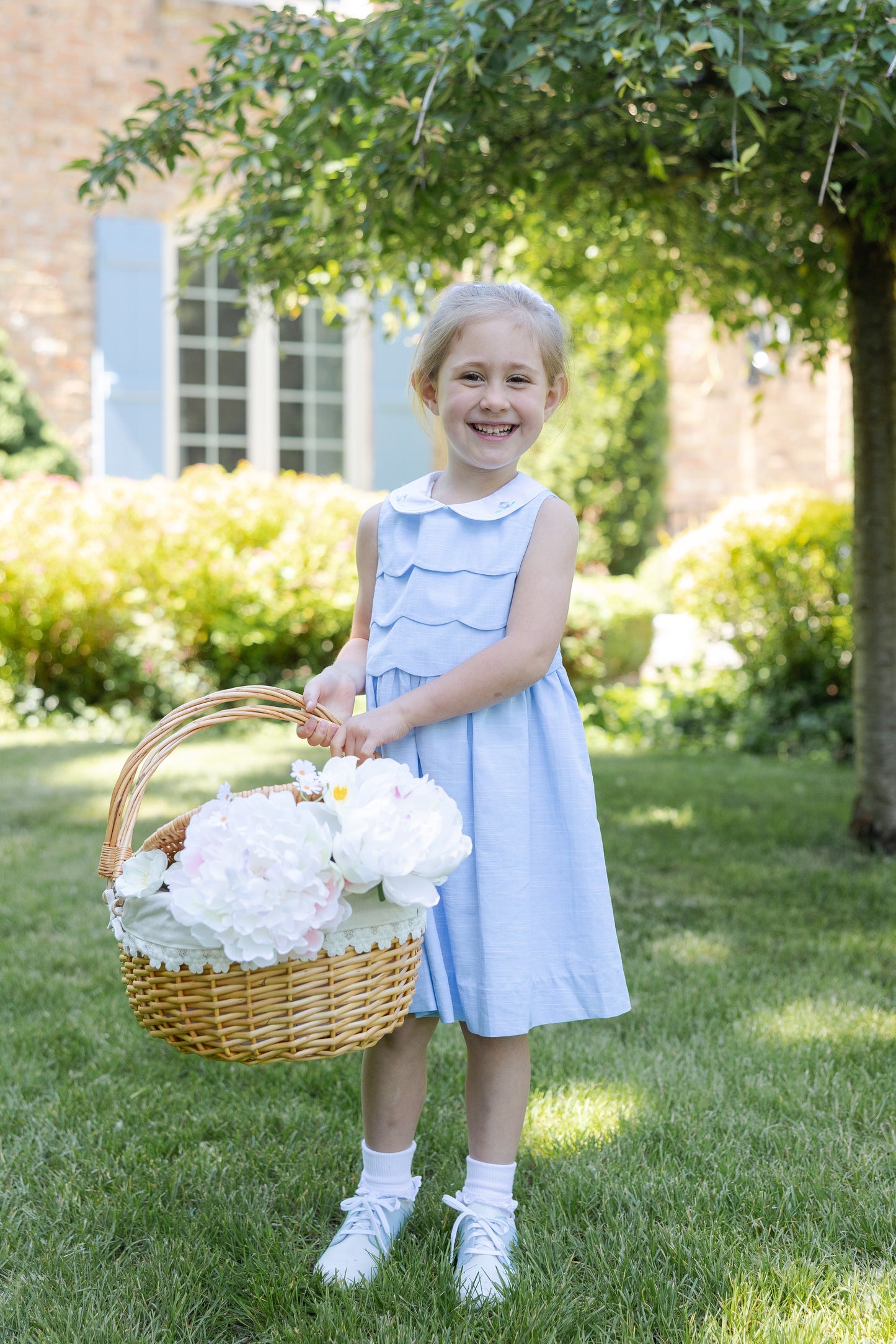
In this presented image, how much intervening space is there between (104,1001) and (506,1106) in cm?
124

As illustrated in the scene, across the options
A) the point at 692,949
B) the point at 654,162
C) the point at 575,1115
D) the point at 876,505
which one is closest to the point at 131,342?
the point at 876,505

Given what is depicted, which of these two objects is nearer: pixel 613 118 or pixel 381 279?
pixel 613 118

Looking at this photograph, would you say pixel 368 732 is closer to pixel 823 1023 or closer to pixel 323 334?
pixel 823 1023

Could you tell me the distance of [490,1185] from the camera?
1.57m

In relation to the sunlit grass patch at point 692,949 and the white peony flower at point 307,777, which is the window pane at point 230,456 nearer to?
the sunlit grass patch at point 692,949

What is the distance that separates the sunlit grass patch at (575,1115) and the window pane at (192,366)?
7172mm

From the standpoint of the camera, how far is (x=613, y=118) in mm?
2754

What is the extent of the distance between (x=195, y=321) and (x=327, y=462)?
54.2 inches

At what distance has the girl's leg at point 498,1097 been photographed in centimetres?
157

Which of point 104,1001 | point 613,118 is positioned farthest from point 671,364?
point 104,1001

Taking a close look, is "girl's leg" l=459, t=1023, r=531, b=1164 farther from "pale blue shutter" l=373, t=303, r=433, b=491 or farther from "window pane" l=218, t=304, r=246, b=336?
"window pane" l=218, t=304, r=246, b=336

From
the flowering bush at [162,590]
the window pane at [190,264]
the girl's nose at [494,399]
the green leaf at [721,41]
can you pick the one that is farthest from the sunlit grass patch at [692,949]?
the flowering bush at [162,590]

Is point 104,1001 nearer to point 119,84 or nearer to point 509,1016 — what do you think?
point 509,1016

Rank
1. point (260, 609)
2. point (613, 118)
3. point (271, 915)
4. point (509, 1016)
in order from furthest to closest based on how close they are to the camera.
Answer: point (260, 609), point (613, 118), point (509, 1016), point (271, 915)
